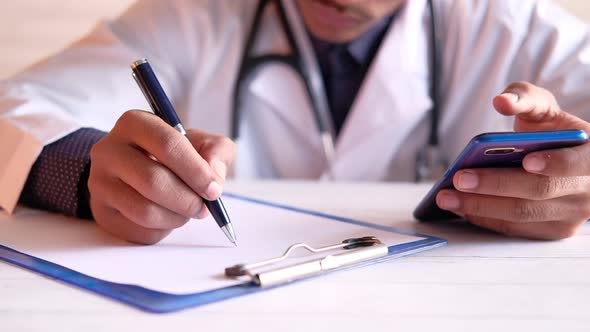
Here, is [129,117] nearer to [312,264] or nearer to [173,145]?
[173,145]

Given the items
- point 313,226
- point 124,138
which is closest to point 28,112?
point 124,138

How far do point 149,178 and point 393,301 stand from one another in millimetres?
232

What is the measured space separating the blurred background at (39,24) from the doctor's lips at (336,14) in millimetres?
955

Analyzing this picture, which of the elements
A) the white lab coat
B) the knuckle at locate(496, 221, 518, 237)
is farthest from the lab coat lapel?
the knuckle at locate(496, 221, 518, 237)

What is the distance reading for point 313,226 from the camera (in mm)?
647

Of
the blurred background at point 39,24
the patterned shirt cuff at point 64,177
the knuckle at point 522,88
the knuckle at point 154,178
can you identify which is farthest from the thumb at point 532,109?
the blurred background at point 39,24

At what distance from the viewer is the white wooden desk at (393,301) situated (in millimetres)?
403

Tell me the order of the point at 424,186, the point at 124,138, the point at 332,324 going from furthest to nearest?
the point at 424,186, the point at 124,138, the point at 332,324

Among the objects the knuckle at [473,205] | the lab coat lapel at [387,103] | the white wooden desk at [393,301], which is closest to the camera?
the white wooden desk at [393,301]

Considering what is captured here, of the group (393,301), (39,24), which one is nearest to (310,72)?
(393,301)

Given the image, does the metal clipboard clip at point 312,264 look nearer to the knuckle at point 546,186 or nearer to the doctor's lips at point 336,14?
the knuckle at point 546,186

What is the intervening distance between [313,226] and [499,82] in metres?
0.63

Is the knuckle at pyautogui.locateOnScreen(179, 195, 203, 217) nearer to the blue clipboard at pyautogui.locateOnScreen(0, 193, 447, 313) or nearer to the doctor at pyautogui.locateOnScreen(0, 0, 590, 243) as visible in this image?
the blue clipboard at pyautogui.locateOnScreen(0, 193, 447, 313)

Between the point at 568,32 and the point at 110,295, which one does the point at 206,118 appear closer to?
the point at 568,32
